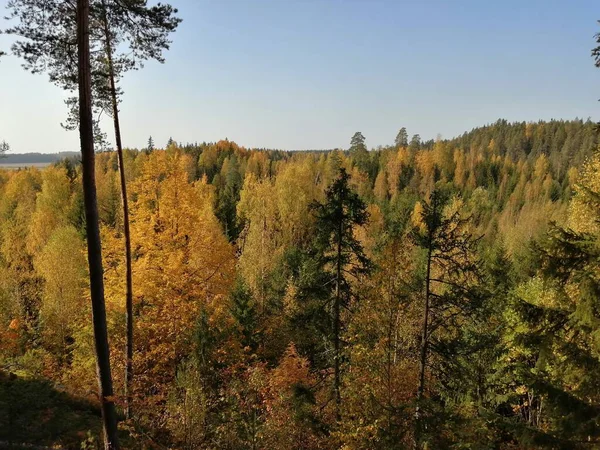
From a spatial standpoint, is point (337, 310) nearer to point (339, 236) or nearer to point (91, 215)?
point (339, 236)

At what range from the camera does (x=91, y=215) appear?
8.37 m

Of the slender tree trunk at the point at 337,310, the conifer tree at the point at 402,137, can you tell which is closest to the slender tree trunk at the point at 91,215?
the slender tree trunk at the point at 337,310

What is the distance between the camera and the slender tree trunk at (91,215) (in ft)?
25.8

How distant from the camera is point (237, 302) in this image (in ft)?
79.9

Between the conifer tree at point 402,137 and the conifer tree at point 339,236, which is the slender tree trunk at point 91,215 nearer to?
the conifer tree at point 339,236

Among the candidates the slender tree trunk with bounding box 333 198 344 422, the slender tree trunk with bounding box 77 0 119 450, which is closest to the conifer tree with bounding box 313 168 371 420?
the slender tree trunk with bounding box 333 198 344 422

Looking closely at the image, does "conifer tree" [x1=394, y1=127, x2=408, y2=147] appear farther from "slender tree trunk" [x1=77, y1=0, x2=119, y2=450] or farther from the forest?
"slender tree trunk" [x1=77, y1=0, x2=119, y2=450]

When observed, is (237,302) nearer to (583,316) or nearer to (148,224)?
(148,224)

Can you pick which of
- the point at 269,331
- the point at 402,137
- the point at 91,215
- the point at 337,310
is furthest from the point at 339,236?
the point at 402,137

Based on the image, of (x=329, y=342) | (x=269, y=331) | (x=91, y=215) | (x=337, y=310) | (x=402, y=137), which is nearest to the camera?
(x=91, y=215)

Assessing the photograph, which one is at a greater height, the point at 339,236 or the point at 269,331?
the point at 339,236

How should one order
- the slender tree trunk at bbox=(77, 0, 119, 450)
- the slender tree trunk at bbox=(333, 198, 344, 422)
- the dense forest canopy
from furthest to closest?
the slender tree trunk at bbox=(333, 198, 344, 422) → the slender tree trunk at bbox=(77, 0, 119, 450) → the dense forest canopy

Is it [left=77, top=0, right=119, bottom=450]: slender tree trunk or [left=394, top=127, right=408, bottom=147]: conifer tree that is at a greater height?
[left=394, top=127, right=408, bottom=147]: conifer tree

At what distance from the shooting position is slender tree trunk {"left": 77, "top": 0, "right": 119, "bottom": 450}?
7.86 metres
